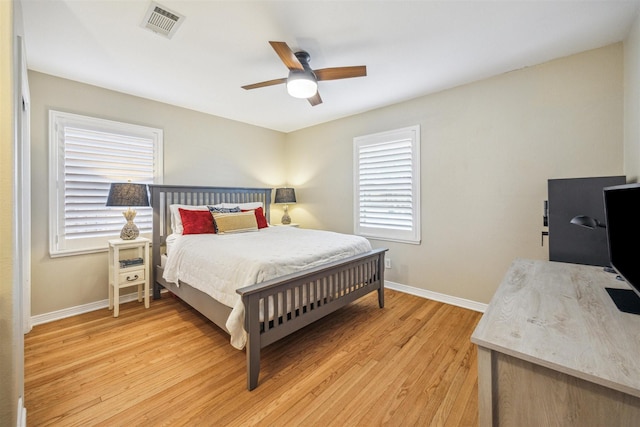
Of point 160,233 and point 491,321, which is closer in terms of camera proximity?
point 491,321

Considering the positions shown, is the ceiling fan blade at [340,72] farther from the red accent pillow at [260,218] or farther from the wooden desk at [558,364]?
the red accent pillow at [260,218]

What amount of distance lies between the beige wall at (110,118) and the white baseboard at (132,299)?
0.05 m

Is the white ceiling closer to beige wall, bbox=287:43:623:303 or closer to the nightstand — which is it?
beige wall, bbox=287:43:623:303

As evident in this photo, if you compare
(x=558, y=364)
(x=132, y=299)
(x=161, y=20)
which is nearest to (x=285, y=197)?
(x=132, y=299)

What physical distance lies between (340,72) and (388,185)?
181 centimetres

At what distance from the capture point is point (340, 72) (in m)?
2.16

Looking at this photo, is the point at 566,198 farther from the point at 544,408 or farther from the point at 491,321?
the point at 544,408

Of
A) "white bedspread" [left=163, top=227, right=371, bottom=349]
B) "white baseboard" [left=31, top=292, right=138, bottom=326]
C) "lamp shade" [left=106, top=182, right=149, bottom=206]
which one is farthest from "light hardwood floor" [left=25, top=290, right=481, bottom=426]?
"lamp shade" [left=106, top=182, right=149, bottom=206]

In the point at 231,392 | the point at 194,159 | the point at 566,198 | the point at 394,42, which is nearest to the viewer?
the point at 231,392

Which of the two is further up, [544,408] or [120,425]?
[544,408]

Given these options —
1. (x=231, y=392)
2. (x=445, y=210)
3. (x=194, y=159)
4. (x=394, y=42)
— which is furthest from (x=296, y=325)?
(x=194, y=159)

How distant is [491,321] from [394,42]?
7.14 ft

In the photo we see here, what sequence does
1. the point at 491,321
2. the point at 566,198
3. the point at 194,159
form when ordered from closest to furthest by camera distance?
the point at 491,321 < the point at 566,198 < the point at 194,159

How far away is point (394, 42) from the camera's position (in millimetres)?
2166
